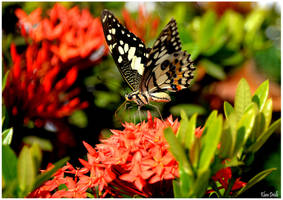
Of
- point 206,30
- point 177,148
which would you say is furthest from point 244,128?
point 206,30

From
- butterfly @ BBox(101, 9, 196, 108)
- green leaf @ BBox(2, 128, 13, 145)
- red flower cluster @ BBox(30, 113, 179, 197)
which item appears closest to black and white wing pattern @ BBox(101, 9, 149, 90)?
butterfly @ BBox(101, 9, 196, 108)

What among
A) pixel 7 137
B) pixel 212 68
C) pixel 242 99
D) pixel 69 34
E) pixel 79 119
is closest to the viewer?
pixel 242 99

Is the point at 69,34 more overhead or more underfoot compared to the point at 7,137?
more overhead

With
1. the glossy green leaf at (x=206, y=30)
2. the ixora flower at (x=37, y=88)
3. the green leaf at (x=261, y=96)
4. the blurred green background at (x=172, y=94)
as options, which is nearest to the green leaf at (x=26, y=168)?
the green leaf at (x=261, y=96)

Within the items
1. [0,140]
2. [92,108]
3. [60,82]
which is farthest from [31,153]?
[92,108]

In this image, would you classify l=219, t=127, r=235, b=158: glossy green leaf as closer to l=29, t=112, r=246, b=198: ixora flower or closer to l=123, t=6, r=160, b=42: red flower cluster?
l=29, t=112, r=246, b=198: ixora flower

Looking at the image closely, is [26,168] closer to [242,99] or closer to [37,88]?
[242,99]
